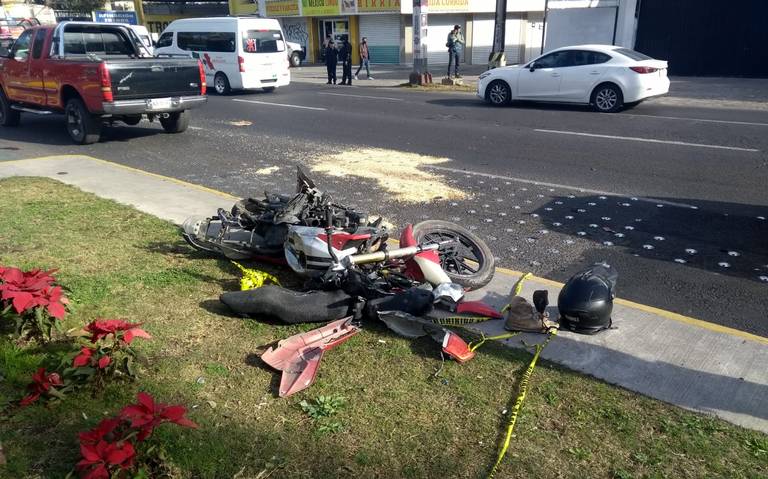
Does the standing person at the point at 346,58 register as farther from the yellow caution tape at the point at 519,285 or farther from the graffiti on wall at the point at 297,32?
the yellow caution tape at the point at 519,285

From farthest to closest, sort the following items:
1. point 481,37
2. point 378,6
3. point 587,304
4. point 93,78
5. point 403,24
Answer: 1. point 481,37
2. point 403,24
3. point 378,6
4. point 93,78
5. point 587,304

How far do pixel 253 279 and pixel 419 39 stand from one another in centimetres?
1837

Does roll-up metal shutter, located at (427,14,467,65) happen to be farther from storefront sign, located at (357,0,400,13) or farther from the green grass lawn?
the green grass lawn

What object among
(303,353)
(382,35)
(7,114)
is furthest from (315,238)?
(382,35)

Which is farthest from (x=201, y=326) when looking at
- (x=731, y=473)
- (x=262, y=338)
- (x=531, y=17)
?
(x=531, y=17)

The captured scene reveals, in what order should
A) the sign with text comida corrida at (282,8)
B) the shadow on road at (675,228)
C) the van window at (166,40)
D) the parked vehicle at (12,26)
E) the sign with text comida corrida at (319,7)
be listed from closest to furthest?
the shadow on road at (675,228) → the van window at (166,40) → the sign with text comida corrida at (319,7) → the sign with text comida corrida at (282,8) → the parked vehicle at (12,26)

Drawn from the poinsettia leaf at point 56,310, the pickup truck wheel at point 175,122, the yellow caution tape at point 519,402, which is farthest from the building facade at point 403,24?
the poinsettia leaf at point 56,310

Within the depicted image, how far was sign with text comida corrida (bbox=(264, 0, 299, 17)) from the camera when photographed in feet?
122

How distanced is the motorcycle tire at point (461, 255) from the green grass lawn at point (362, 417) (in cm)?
96

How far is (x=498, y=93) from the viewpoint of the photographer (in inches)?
647

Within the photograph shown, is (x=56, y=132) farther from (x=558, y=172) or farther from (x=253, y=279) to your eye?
(x=253, y=279)

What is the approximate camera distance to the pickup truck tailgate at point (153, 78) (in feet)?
34.5

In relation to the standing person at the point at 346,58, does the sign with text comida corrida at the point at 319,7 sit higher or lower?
higher

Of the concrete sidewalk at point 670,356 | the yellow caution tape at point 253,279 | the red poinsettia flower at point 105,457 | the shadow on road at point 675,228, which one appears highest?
the red poinsettia flower at point 105,457
